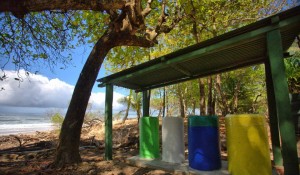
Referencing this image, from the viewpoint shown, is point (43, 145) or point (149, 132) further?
point (43, 145)

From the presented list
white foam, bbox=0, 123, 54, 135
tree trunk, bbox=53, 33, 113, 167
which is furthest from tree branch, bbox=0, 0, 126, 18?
white foam, bbox=0, 123, 54, 135

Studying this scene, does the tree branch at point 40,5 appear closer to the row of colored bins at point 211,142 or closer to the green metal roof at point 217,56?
the green metal roof at point 217,56

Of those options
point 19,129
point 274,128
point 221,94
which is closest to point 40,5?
point 274,128

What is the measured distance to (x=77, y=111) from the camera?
6270mm

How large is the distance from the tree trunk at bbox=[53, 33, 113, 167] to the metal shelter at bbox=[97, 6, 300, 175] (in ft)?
2.32

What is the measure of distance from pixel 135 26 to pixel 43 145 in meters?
7.69

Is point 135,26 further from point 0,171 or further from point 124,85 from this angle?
Answer: point 0,171

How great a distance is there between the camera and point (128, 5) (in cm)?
691

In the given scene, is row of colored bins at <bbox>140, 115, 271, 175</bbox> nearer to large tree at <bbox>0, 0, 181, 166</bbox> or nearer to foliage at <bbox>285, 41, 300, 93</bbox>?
large tree at <bbox>0, 0, 181, 166</bbox>

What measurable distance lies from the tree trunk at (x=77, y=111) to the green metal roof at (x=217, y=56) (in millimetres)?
688

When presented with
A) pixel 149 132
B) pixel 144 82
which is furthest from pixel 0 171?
pixel 144 82

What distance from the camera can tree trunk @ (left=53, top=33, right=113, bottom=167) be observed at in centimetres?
597

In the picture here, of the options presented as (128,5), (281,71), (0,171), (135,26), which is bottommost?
(0,171)

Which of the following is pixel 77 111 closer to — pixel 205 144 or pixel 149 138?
pixel 149 138
